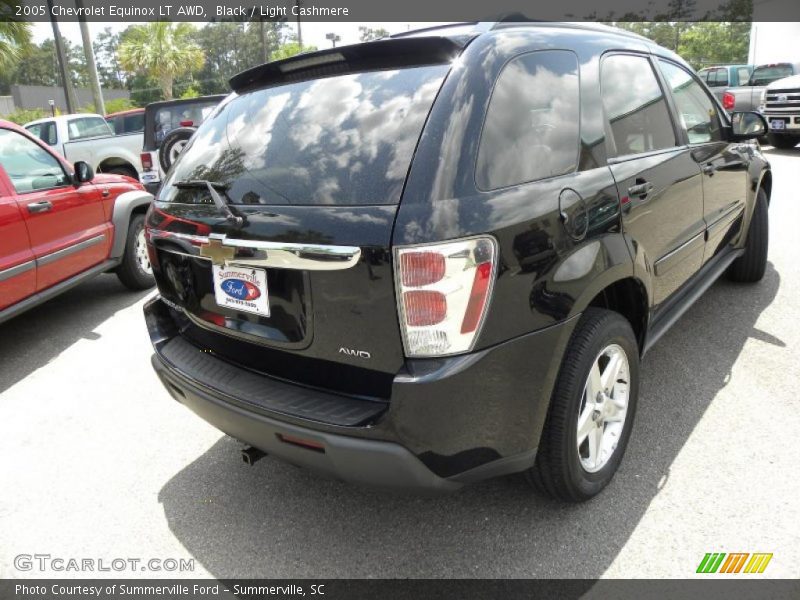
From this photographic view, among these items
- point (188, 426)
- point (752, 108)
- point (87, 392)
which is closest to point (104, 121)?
point (87, 392)

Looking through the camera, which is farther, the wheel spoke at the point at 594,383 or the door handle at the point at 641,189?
the door handle at the point at 641,189

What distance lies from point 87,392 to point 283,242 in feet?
8.45

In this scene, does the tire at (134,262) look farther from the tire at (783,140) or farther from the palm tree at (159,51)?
the palm tree at (159,51)

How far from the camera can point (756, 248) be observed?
4555 millimetres

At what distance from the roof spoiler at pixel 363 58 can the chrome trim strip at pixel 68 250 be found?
9.75ft

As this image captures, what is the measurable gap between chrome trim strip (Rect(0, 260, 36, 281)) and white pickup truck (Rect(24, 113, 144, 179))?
719cm

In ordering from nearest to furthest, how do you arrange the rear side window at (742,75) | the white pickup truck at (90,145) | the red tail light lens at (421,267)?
the red tail light lens at (421,267)
the white pickup truck at (90,145)
the rear side window at (742,75)

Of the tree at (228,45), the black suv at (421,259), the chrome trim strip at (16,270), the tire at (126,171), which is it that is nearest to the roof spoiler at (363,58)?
the black suv at (421,259)

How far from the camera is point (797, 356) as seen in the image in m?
3.59

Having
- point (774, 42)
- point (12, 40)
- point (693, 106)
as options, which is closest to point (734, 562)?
point (693, 106)

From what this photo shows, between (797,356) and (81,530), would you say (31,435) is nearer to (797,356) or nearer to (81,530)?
(81,530)

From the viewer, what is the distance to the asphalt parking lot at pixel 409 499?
2275 mm

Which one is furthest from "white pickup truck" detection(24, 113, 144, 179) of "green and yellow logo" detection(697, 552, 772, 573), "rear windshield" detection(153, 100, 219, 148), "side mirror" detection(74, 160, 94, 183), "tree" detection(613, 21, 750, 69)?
"tree" detection(613, 21, 750, 69)

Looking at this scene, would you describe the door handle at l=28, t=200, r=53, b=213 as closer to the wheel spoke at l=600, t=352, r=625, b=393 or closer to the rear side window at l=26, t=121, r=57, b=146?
the wheel spoke at l=600, t=352, r=625, b=393
